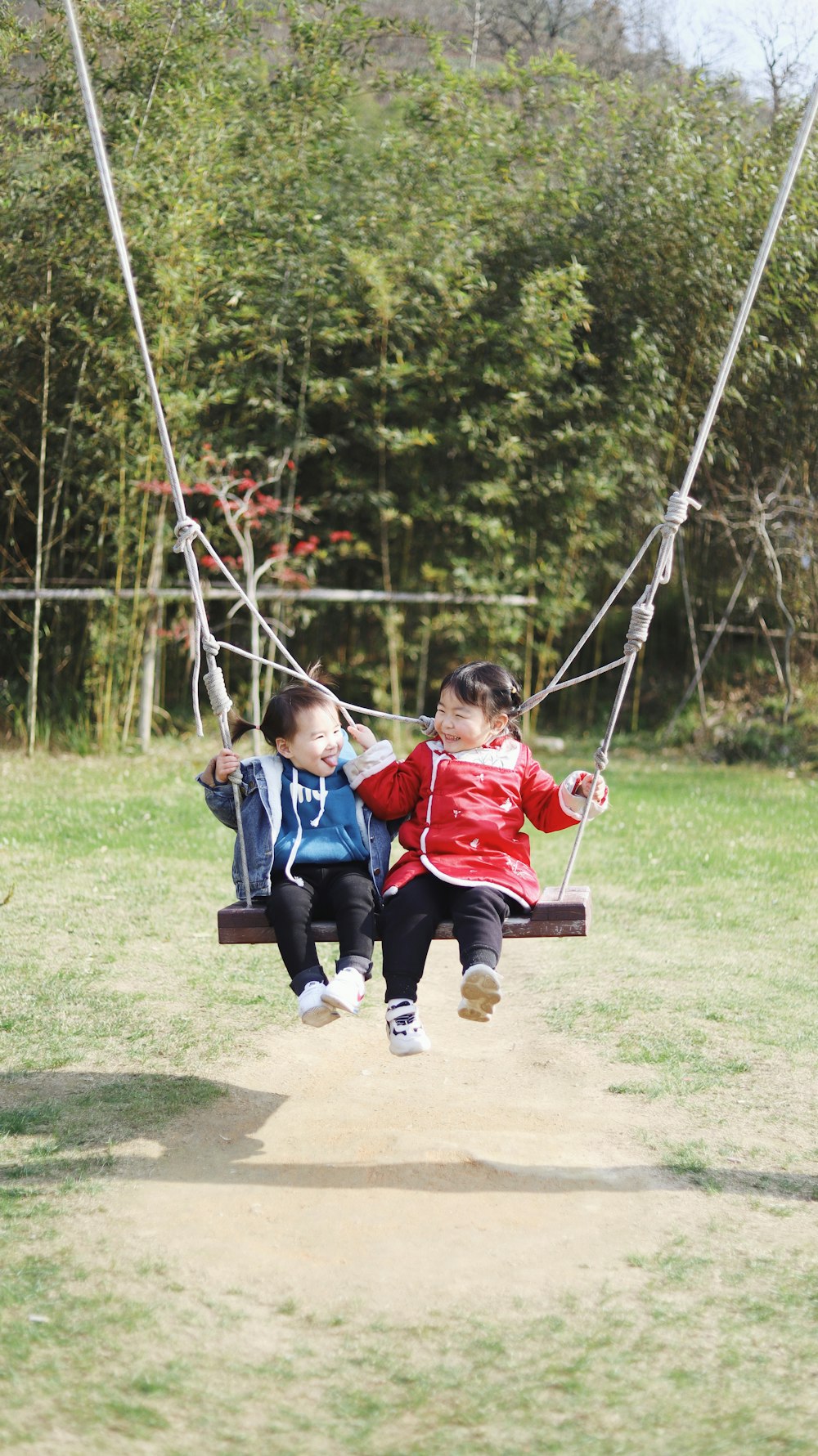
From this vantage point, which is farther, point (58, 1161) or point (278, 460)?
point (278, 460)

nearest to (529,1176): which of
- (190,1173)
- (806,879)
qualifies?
(190,1173)

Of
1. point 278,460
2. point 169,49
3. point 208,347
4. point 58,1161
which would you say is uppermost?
point 169,49

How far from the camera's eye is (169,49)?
7152 mm

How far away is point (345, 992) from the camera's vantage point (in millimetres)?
2598

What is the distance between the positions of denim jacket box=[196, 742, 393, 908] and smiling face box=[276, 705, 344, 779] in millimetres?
41

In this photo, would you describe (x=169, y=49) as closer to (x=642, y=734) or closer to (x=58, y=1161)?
(x=642, y=734)

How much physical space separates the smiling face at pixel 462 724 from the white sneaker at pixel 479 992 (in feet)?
1.90

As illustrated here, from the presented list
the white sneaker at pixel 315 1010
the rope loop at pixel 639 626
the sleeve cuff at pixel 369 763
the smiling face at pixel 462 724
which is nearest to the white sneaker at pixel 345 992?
the white sneaker at pixel 315 1010

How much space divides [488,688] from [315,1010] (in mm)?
781

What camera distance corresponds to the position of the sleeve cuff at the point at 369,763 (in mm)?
2992

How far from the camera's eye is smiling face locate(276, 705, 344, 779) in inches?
117

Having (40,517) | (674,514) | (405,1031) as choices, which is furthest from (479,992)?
(40,517)

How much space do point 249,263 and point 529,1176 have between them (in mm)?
5996

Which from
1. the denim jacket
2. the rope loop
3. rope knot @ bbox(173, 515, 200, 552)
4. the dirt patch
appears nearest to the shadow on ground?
the dirt patch
